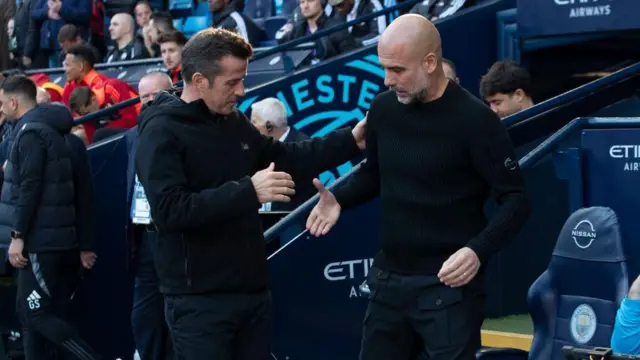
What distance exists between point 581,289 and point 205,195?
5.17 feet

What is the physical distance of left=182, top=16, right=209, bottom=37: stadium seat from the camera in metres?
13.9

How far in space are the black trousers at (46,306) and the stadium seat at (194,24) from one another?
19.8ft

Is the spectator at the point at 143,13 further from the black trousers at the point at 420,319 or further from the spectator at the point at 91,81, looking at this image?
the black trousers at the point at 420,319

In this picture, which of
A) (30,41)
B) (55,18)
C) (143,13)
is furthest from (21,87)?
(30,41)

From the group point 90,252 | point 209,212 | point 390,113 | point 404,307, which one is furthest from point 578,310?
point 90,252

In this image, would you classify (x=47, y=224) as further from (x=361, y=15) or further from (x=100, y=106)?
(x=361, y=15)

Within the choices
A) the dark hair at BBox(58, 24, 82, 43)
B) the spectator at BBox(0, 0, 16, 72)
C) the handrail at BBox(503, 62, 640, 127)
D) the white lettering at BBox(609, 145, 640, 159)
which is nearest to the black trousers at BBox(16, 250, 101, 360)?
the handrail at BBox(503, 62, 640, 127)

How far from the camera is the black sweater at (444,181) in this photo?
4.48 meters

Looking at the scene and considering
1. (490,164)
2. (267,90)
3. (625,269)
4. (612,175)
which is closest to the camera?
(490,164)

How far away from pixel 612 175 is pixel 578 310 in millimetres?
1187

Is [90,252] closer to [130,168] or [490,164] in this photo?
[130,168]

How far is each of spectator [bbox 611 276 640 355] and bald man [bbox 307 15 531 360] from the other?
1.54ft

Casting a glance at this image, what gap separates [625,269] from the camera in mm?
4832

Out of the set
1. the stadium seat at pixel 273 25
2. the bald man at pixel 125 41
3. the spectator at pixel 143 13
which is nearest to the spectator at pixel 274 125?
the stadium seat at pixel 273 25
